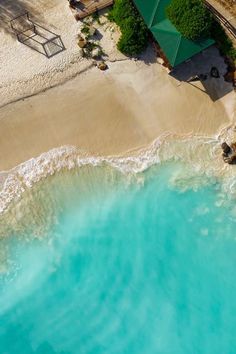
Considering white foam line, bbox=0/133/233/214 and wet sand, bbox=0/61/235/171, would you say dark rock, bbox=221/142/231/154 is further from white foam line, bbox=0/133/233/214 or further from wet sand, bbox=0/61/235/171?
wet sand, bbox=0/61/235/171

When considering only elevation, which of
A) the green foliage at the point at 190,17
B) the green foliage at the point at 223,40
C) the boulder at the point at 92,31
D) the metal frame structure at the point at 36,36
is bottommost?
the green foliage at the point at 223,40

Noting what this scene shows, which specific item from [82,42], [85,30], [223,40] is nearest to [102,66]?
[82,42]

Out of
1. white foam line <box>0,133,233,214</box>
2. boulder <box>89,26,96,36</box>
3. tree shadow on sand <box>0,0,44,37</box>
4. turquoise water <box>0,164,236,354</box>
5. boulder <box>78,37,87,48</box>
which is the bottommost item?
turquoise water <box>0,164,236,354</box>

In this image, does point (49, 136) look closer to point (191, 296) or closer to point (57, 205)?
point (57, 205)

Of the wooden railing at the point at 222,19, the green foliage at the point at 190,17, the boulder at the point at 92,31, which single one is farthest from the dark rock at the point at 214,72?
the boulder at the point at 92,31

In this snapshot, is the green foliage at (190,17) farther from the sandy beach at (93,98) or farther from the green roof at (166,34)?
the sandy beach at (93,98)

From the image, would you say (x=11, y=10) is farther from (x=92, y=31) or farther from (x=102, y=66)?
(x=102, y=66)

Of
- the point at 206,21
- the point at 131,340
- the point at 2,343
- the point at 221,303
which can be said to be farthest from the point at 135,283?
the point at 206,21

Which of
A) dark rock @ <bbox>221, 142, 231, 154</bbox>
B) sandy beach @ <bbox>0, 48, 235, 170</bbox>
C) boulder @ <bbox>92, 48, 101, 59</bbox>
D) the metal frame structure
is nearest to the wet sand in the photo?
sandy beach @ <bbox>0, 48, 235, 170</bbox>
